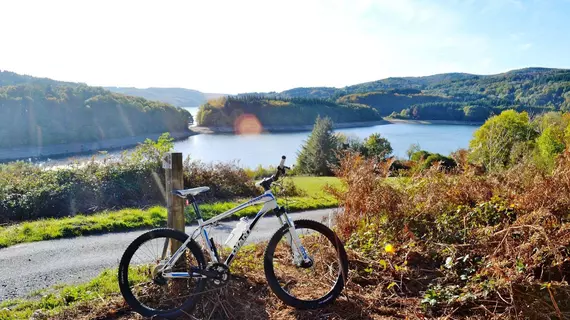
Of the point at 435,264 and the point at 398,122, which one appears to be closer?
the point at 435,264

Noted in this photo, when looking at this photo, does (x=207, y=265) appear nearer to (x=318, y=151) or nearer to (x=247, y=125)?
(x=318, y=151)

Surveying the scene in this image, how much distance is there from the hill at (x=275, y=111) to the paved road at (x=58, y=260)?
9935 cm

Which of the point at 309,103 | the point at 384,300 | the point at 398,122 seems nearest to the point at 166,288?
the point at 384,300

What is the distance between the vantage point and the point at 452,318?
9.23ft

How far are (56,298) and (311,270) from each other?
2.69 metres

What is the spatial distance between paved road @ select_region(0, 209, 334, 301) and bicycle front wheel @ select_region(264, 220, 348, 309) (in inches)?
35.0

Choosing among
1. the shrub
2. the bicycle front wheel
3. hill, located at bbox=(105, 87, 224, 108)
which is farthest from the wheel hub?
hill, located at bbox=(105, 87, 224, 108)

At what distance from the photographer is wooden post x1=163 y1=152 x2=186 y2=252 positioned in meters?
3.64

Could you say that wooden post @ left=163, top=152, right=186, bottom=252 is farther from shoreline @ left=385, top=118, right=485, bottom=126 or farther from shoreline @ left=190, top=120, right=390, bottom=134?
shoreline @ left=385, top=118, right=485, bottom=126

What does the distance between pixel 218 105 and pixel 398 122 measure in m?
62.2

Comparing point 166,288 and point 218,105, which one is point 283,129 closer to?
point 218,105

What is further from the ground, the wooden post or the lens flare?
the wooden post

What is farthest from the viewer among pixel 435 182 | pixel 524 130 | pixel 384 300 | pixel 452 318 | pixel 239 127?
pixel 239 127

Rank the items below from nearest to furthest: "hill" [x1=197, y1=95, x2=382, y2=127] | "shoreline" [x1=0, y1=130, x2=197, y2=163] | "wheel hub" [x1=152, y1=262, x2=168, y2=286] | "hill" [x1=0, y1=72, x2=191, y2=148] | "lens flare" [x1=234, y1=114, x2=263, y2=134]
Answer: "wheel hub" [x1=152, y1=262, x2=168, y2=286]
"shoreline" [x1=0, y1=130, x2=197, y2=163]
"hill" [x1=0, y1=72, x2=191, y2=148]
"lens flare" [x1=234, y1=114, x2=263, y2=134]
"hill" [x1=197, y1=95, x2=382, y2=127]
